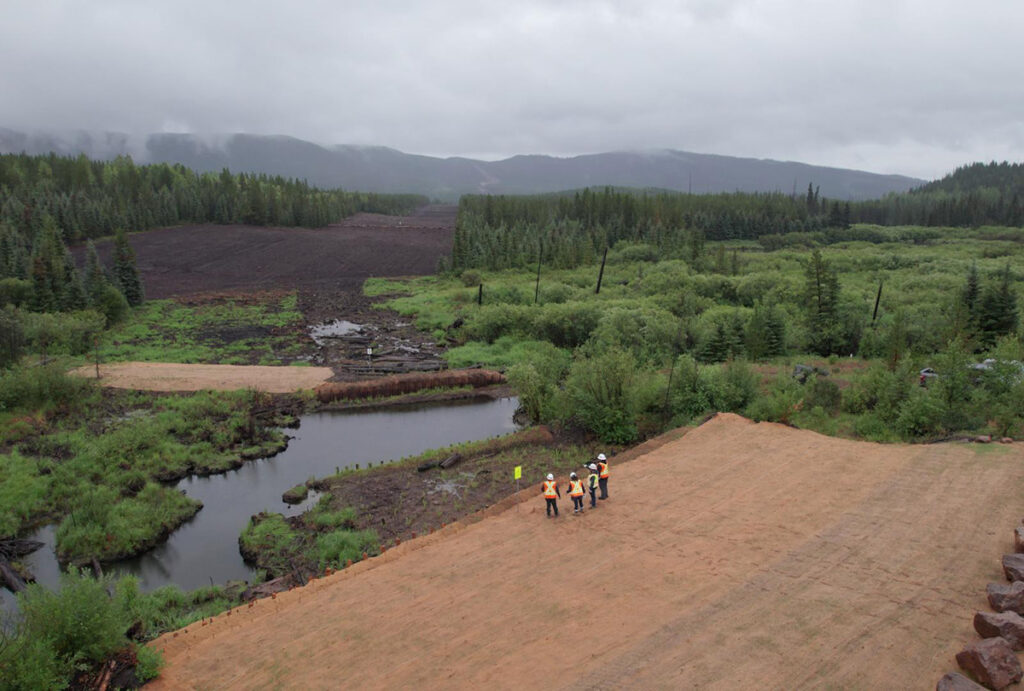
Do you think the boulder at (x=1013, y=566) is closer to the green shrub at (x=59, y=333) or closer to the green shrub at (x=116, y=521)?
the green shrub at (x=116, y=521)

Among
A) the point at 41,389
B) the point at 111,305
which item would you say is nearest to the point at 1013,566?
the point at 41,389

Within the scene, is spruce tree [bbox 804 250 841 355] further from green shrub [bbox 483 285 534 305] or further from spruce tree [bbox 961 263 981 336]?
green shrub [bbox 483 285 534 305]

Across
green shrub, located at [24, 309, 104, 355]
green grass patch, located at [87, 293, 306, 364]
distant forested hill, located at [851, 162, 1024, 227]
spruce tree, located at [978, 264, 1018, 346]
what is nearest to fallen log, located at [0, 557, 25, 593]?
green grass patch, located at [87, 293, 306, 364]

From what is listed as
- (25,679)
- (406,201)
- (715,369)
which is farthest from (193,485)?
(406,201)

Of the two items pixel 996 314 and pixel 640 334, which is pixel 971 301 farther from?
pixel 640 334

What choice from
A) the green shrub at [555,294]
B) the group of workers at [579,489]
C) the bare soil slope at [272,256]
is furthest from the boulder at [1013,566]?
the bare soil slope at [272,256]

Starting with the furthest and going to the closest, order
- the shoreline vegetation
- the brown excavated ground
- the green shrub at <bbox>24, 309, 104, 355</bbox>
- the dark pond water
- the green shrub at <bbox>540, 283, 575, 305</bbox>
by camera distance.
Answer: the green shrub at <bbox>540, 283, 575, 305</bbox> < the green shrub at <bbox>24, 309, 104, 355</bbox> < the shoreline vegetation < the dark pond water < the brown excavated ground

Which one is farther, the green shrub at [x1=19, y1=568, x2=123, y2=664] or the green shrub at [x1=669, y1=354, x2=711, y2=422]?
the green shrub at [x1=669, y1=354, x2=711, y2=422]
